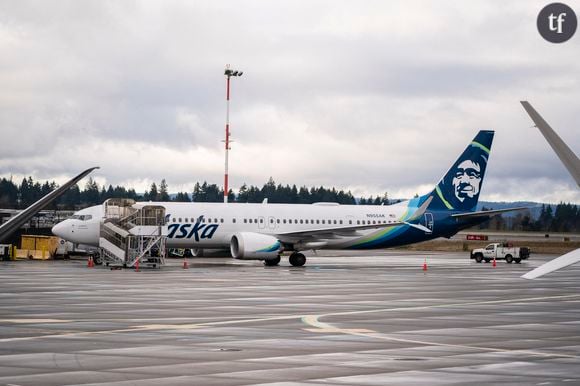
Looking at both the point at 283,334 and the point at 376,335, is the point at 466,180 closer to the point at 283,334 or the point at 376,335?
Result: the point at 376,335

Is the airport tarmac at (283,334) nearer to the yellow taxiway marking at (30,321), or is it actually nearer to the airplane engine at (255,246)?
the yellow taxiway marking at (30,321)

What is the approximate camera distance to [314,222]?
217 ft

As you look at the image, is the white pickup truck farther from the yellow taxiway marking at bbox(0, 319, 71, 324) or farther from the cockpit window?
the yellow taxiway marking at bbox(0, 319, 71, 324)

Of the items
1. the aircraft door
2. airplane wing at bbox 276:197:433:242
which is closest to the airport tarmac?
airplane wing at bbox 276:197:433:242

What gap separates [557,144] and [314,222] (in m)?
46.3

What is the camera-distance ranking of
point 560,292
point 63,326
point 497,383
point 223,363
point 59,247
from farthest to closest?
point 59,247 < point 560,292 < point 63,326 < point 223,363 < point 497,383

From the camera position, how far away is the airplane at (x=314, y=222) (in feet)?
200

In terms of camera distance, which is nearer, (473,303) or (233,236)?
(473,303)

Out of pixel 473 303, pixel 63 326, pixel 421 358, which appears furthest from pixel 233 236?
pixel 421 358

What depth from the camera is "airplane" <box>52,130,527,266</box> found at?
2394 inches

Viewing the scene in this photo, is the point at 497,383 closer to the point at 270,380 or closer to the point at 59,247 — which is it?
the point at 270,380

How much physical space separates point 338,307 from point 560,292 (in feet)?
42.9

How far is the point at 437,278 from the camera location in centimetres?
4816

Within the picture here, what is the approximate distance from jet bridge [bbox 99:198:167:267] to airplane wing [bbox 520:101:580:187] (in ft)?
125
